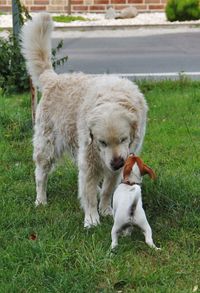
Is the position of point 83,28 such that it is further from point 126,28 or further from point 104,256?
point 104,256

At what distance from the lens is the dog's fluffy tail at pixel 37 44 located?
18.8ft

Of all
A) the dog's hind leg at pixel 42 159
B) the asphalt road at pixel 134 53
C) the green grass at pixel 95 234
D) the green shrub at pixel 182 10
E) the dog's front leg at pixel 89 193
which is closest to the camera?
the green grass at pixel 95 234

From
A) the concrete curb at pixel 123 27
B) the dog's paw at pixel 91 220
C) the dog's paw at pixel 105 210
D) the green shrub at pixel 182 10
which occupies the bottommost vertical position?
the concrete curb at pixel 123 27

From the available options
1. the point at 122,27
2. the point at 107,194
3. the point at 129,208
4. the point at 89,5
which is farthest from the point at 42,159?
the point at 89,5

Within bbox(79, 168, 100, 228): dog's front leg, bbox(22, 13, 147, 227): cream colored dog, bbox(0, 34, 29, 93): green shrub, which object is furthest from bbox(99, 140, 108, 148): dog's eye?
bbox(0, 34, 29, 93): green shrub

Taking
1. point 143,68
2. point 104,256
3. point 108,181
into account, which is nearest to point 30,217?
point 108,181

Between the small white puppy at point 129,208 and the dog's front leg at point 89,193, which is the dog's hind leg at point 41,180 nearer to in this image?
the dog's front leg at point 89,193

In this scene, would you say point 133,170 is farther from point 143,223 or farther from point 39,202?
point 39,202

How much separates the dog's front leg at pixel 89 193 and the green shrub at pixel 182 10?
15080mm

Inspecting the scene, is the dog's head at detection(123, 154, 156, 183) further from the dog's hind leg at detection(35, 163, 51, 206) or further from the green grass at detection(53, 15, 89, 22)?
the green grass at detection(53, 15, 89, 22)

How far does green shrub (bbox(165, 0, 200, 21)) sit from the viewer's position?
758 inches

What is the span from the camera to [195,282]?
153 inches

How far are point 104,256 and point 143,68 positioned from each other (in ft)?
26.2

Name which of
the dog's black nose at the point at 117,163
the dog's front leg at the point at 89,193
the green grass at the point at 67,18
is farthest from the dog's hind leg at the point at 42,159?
the green grass at the point at 67,18
